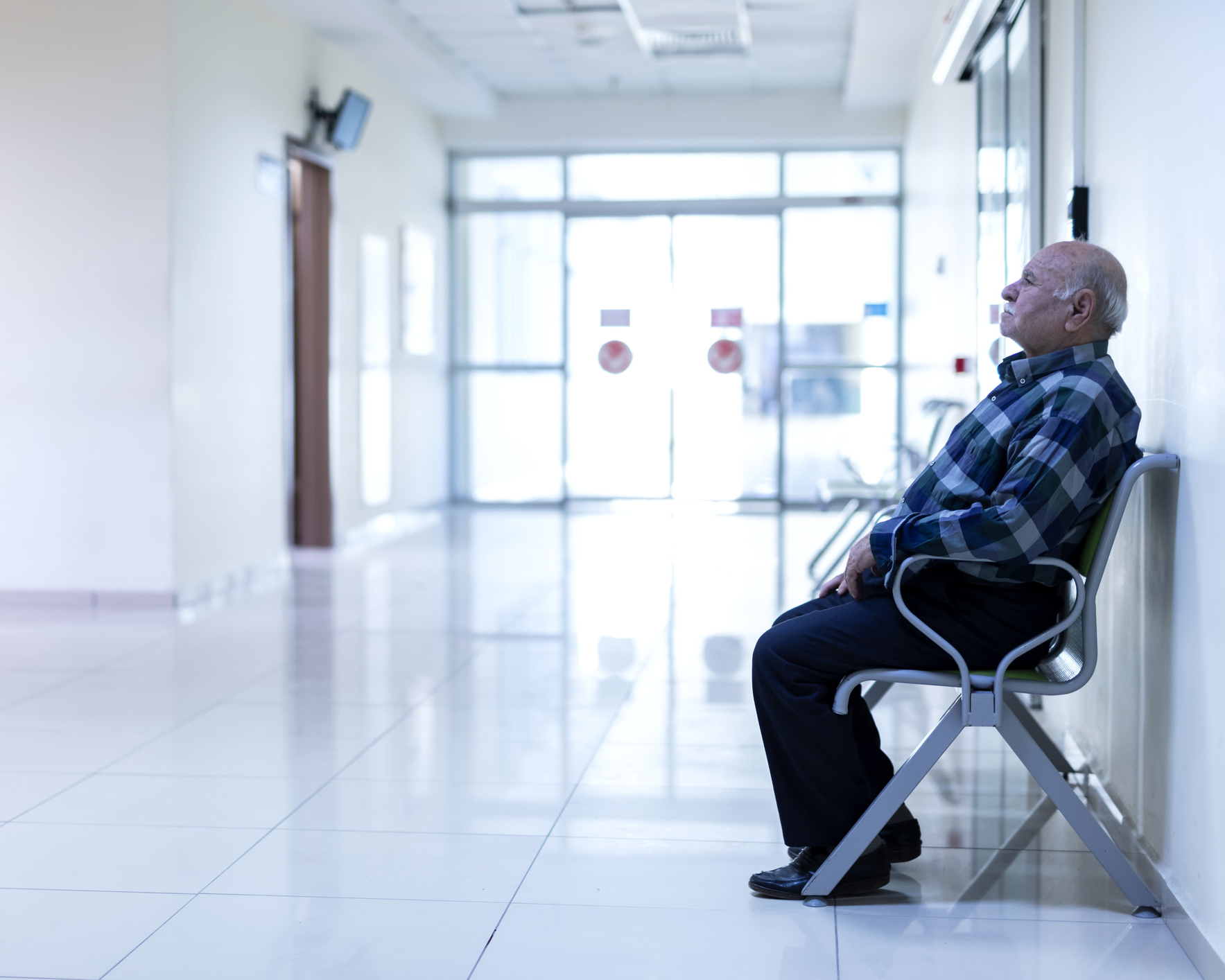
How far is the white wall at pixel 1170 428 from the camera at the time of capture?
2242 mm

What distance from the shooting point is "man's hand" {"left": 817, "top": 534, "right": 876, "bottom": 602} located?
2.54 metres

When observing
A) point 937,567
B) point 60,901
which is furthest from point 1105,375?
point 60,901

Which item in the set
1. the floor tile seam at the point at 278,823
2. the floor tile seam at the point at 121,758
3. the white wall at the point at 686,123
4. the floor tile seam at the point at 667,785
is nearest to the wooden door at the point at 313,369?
the white wall at the point at 686,123

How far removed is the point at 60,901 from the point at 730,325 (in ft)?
30.2

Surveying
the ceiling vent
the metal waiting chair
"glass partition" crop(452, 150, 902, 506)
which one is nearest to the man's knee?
the metal waiting chair

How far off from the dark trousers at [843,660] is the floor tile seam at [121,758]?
1.76m

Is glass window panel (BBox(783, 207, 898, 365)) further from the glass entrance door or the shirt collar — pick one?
the shirt collar

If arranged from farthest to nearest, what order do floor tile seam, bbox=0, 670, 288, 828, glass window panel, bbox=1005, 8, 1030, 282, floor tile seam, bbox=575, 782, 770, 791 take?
glass window panel, bbox=1005, 8, 1030, 282 < floor tile seam, bbox=575, 782, 770, 791 < floor tile seam, bbox=0, 670, 288, 828

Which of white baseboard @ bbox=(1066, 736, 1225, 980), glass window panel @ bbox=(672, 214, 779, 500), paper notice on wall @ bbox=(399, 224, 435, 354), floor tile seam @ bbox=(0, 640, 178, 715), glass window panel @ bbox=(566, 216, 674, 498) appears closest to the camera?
white baseboard @ bbox=(1066, 736, 1225, 980)

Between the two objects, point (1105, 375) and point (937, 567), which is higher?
point (1105, 375)

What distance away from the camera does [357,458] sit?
29.2 feet

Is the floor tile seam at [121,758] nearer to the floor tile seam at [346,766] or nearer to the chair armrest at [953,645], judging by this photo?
the floor tile seam at [346,766]

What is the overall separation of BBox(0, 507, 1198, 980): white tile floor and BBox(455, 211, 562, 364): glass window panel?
19.4 feet

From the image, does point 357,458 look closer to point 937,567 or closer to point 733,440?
point 733,440
